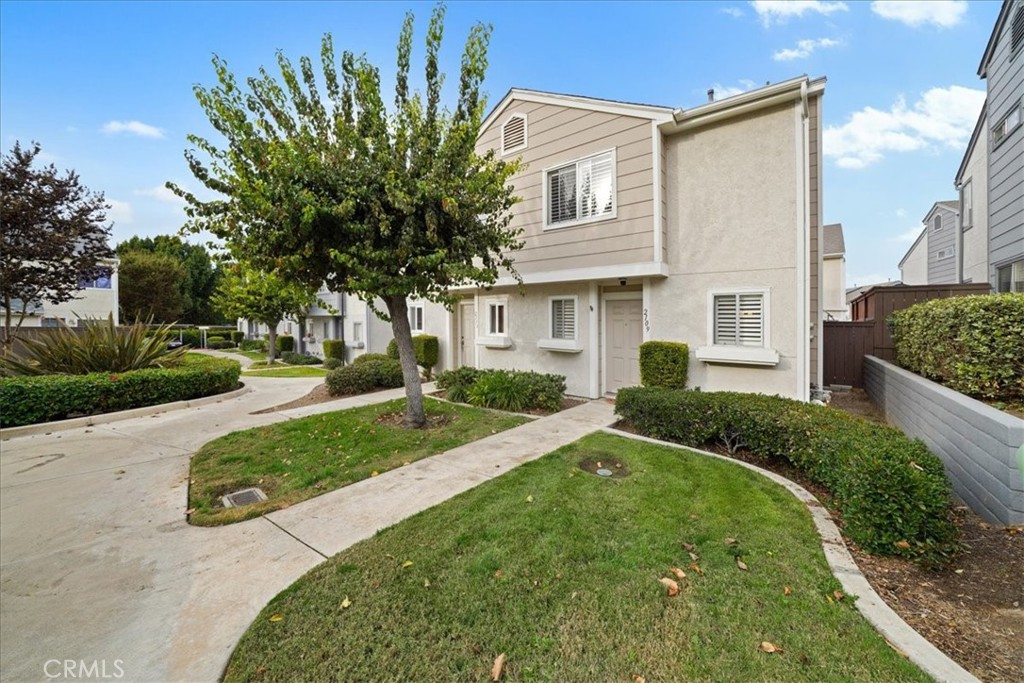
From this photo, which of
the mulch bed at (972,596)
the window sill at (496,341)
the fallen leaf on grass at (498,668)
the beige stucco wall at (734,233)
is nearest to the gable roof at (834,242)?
the beige stucco wall at (734,233)

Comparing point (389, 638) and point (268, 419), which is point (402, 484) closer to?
point (389, 638)

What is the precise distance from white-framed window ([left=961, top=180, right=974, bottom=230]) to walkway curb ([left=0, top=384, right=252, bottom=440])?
834 inches

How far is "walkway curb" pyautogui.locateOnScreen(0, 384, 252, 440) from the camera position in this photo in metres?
7.16

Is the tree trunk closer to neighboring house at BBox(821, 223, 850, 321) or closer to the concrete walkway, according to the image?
the concrete walkway

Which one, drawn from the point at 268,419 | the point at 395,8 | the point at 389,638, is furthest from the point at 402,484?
the point at 395,8

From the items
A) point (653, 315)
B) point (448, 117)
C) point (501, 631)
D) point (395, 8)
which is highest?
point (395, 8)

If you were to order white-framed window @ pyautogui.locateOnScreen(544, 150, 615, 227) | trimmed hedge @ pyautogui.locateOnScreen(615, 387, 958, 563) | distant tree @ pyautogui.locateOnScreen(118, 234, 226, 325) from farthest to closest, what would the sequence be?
distant tree @ pyautogui.locateOnScreen(118, 234, 226, 325) → white-framed window @ pyautogui.locateOnScreen(544, 150, 615, 227) → trimmed hedge @ pyautogui.locateOnScreen(615, 387, 958, 563)

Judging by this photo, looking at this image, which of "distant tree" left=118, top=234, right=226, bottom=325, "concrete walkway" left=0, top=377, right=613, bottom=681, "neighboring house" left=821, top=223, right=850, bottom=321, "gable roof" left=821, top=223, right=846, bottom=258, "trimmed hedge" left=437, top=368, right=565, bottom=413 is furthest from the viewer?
"distant tree" left=118, top=234, right=226, bottom=325

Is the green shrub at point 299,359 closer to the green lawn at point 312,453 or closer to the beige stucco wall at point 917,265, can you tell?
the green lawn at point 312,453

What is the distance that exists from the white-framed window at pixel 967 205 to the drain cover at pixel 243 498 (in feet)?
60.2

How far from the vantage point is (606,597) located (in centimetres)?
274

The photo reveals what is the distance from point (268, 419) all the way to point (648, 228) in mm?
8445

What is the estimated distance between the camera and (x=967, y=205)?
12.5 metres

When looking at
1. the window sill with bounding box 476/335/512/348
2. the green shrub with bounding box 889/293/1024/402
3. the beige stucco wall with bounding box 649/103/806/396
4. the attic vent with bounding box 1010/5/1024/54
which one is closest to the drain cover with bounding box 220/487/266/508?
the window sill with bounding box 476/335/512/348
